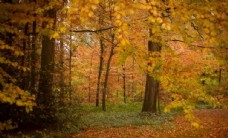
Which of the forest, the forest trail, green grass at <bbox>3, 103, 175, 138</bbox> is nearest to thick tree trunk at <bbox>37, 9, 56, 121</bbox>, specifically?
the forest

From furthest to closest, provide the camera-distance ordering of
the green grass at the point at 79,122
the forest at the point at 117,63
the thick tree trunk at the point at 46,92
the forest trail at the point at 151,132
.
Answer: the forest trail at the point at 151,132
the thick tree trunk at the point at 46,92
the green grass at the point at 79,122
the forest at the point at 117,63

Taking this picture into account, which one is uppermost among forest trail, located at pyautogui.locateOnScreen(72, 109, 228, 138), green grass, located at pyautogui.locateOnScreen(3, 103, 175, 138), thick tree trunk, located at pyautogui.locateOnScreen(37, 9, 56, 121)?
thick tree trunk, located at pyautogui.locateOnScreen(37, 9, 56, 121)

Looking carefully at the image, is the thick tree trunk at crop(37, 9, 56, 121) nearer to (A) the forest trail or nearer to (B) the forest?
(B) the forest

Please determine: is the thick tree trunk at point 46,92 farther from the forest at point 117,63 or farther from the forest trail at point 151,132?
the forest trail at point 151,132

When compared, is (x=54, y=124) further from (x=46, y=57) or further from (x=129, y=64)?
(x=129, y=64)

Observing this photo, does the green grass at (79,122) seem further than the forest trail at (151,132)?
No

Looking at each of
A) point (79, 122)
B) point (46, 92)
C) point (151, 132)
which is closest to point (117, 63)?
point (46, 92)

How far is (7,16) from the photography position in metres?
6.06

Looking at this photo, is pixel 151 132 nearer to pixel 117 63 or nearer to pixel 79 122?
pixel 79 122

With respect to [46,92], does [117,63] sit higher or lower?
higher

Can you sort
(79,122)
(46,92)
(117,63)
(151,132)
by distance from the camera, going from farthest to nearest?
(79,122) → (151,132) → (46,92) → (117,63)

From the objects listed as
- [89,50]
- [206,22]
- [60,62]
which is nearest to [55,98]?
[60,62]

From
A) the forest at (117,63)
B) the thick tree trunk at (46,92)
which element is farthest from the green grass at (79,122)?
the thick tree trunk at (46,92)

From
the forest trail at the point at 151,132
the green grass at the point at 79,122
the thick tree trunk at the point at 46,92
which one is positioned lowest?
the forest trail at the point at 151,132
